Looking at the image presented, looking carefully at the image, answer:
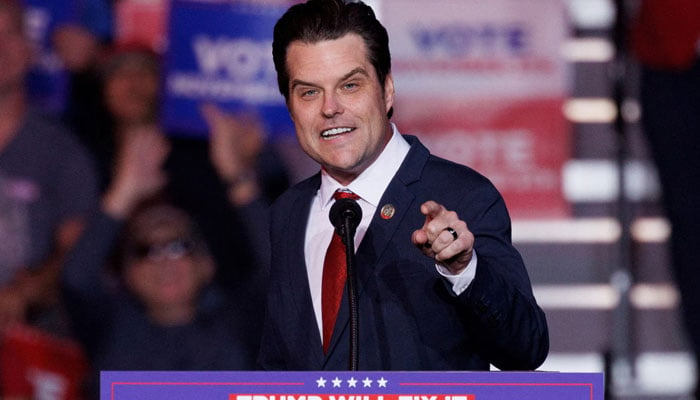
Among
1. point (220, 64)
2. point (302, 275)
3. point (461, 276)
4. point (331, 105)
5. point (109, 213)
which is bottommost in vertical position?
point (461, 276)

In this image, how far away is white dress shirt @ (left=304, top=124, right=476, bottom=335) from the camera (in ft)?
6.45

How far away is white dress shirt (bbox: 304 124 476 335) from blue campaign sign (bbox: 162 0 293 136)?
98.0 inches

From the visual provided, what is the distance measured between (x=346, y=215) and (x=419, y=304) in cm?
23

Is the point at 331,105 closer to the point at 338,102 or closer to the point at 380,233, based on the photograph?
the point at 338,102

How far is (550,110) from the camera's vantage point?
15.2 feet

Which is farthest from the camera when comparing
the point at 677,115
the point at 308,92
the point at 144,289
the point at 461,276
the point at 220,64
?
the point at 677,115

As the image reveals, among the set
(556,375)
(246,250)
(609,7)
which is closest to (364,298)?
(556,375)

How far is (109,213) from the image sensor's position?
4465 millimetres

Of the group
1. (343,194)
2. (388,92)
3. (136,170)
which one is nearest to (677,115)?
(136,170)

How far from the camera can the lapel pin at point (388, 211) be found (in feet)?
6.24

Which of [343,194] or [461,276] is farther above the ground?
[343,194]

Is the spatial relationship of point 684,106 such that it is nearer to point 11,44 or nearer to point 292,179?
point 292,179

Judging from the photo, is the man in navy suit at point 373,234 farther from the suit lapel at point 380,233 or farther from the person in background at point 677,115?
the person in background at point 677,115

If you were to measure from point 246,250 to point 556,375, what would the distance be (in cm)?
306
